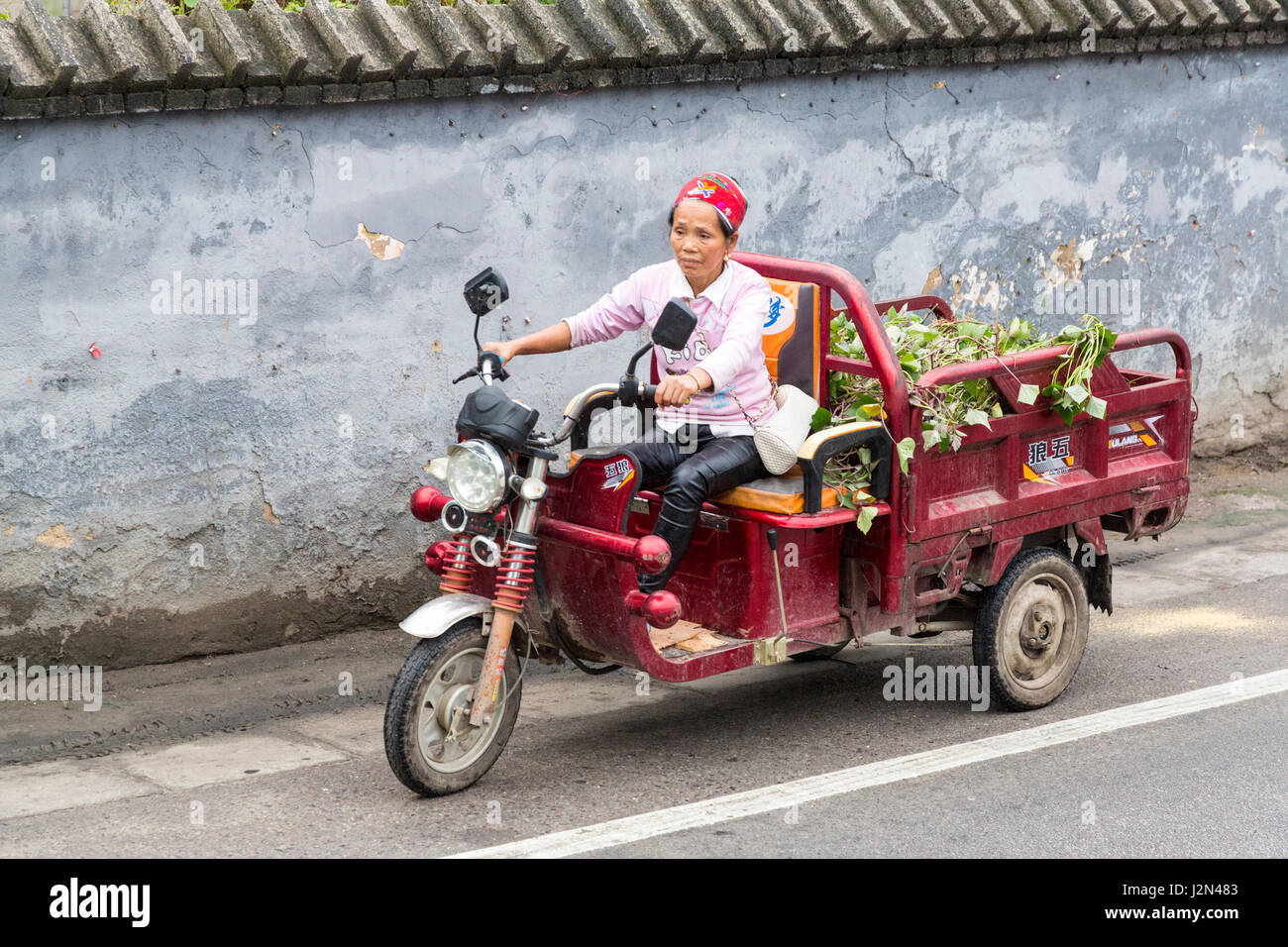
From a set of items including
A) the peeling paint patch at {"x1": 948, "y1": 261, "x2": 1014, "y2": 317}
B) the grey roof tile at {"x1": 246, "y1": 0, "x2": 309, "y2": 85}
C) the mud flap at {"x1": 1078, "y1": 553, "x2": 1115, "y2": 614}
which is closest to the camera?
the grey roof tile at {"x1": 246, "y1": 0, "x2": 309, "y2": 85}

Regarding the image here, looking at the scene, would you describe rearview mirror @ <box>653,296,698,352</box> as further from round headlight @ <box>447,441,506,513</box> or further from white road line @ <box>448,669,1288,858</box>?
white road line @ <box>448,669,1288,858</box>

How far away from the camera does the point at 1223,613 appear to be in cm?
771

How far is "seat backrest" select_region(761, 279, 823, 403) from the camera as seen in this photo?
19.7ft

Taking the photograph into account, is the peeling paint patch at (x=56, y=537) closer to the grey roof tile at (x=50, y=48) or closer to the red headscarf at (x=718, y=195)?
the grey roof tile at (x=50, y=48)

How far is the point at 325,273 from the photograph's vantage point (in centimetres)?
691

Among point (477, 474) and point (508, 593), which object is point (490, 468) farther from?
point (508, 593)

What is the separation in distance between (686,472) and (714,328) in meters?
0.61

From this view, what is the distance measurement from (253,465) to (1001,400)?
3.15 meters

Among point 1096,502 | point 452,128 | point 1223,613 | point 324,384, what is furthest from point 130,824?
point 1223,613

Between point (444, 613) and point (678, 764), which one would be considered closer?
point (444, 613)

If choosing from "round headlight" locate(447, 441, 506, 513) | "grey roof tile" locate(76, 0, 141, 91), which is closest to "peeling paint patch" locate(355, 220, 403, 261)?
"grey roof tile" locate(76, 0, 141, 91)

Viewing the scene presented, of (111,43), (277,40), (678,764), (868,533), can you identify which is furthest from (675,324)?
(111,43)

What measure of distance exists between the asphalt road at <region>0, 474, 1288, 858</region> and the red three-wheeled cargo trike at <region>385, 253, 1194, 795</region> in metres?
0.34
